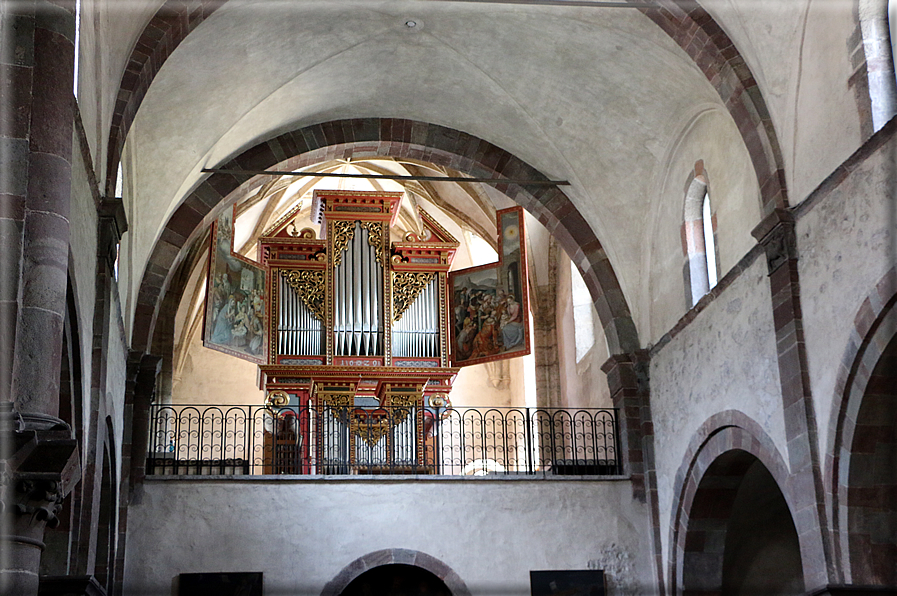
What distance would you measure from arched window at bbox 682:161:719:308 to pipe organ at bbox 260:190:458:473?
459 centimetres

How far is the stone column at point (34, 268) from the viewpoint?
584cm

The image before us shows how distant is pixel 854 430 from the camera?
8570 mm

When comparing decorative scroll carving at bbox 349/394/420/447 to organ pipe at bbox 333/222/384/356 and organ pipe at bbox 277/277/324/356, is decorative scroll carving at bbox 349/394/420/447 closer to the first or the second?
organ pipe at bbox 333/222/384/356

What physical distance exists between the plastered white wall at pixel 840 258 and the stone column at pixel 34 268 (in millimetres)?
5571

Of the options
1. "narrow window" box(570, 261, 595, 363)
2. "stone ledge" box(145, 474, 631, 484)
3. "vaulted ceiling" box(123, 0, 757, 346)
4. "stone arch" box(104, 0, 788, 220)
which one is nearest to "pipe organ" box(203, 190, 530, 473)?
"narrow window" box(570, 261, 595, 363)

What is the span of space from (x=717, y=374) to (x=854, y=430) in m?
2.73

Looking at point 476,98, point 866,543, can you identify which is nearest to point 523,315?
point 476,98

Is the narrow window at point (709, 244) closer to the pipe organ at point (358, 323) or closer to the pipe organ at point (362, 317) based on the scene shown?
the pipe organ at point (362, 317)

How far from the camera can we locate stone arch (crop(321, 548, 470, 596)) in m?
12.8

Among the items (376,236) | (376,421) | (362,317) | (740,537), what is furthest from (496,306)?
(740,537)

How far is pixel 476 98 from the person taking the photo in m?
13.8

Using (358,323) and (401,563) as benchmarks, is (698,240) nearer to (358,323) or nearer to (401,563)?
(401,563)

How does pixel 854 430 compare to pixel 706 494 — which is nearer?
pixel 854 430

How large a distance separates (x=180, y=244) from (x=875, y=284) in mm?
8230
